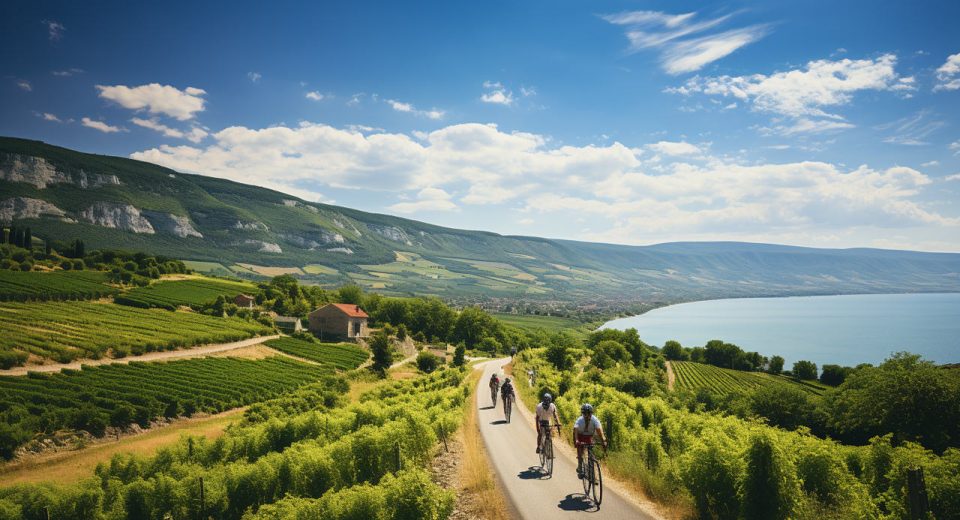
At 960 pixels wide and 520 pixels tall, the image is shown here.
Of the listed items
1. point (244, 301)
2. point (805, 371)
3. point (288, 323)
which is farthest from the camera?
point (805, 371)

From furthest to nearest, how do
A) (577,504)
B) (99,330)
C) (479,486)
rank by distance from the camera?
(99,330) → (479,486) → (577,504)

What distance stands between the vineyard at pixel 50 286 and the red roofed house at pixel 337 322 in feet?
123

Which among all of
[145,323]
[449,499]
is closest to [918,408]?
[449,499]

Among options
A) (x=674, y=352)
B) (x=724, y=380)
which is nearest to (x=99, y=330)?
(x=724, y=380)

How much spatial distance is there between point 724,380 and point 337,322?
88864 mm

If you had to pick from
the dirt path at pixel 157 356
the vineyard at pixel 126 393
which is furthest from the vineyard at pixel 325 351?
the vineyard at pixel 126 393

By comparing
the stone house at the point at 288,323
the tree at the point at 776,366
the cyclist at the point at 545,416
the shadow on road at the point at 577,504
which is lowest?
the tree at the point at 776,366

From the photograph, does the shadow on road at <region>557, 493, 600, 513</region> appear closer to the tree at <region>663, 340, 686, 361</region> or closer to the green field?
the green field

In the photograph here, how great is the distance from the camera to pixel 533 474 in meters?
15.4

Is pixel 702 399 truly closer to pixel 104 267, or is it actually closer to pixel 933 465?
pixel 933 465

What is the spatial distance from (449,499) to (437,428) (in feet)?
34.2

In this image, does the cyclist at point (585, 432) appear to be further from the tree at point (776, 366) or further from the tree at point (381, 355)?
the tree at point (776, 366)

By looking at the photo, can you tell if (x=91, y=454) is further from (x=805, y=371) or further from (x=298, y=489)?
(x=805, y=371)

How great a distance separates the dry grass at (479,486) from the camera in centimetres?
1266
